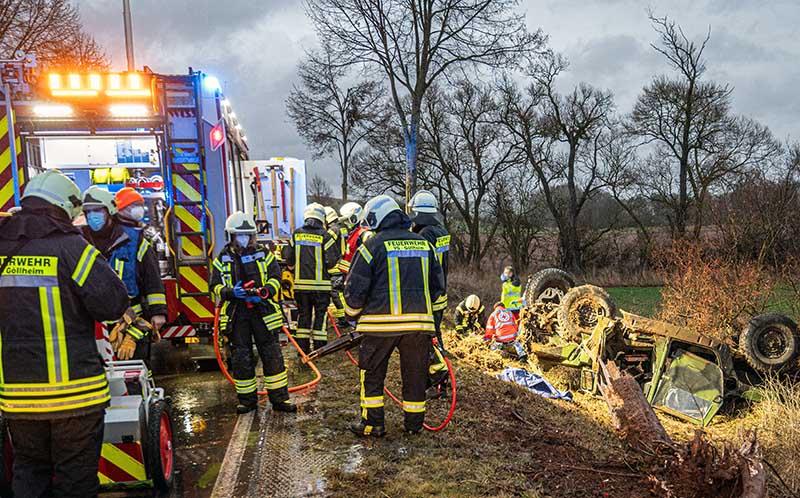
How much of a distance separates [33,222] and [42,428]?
979 millimetres

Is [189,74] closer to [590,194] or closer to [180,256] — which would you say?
[180,256]

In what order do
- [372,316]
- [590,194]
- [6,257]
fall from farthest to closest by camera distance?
[590,194] < [372,316] < [6,257]

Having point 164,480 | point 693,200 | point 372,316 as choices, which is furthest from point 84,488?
point 693,200

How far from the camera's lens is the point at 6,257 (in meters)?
2.59

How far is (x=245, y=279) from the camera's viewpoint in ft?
15.9

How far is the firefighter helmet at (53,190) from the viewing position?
2.67 meters

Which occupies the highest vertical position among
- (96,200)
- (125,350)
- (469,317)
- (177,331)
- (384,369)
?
(96,200)

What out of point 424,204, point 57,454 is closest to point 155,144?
point 424,204

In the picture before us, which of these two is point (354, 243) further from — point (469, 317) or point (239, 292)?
point (469, 317)

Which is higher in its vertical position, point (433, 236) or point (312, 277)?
point (433, 236)

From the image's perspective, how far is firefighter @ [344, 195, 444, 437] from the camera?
4223 mm

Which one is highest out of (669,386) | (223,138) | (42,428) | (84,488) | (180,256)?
(223,138)

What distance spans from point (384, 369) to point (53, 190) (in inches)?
101

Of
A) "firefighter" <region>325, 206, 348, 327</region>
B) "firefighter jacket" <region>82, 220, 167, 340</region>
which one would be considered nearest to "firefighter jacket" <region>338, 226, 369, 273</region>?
"firefighter" <region>325, 206, 348, 327</region>
